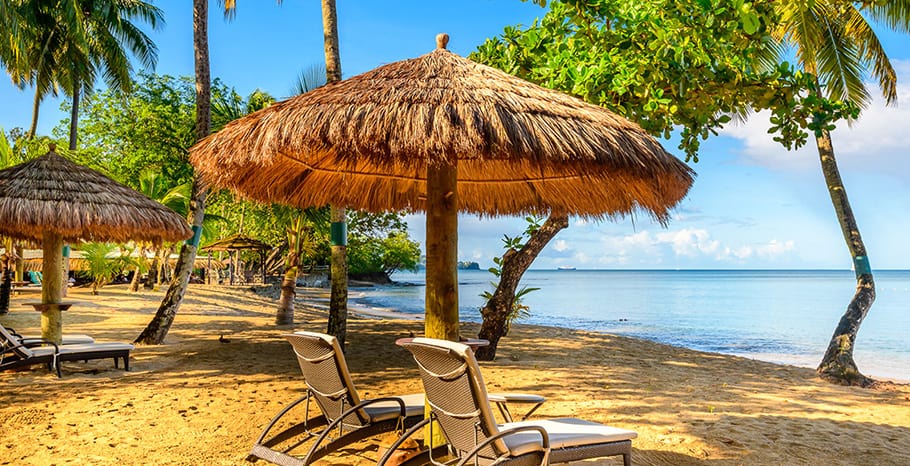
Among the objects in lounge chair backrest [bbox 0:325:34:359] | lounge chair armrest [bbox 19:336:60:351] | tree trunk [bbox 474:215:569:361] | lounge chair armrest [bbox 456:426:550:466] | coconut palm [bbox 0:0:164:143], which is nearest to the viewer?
lounge chair armrest [bbox 456:426:550:466]

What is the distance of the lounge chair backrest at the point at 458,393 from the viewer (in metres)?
3.08

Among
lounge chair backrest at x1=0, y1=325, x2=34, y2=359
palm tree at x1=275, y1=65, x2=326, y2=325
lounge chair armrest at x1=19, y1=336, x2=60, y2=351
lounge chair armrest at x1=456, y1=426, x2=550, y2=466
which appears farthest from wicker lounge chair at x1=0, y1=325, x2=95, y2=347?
lounge chair armrest at x1=456, y1=426, x2=550, y2=466

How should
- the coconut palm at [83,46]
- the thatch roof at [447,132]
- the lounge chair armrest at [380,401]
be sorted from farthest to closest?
the coconut palm at [83,46], the lounge chair armrest at [380,401], the thatch roof at [447,132]

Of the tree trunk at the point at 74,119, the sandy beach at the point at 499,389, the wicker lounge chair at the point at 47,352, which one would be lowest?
the sandy beach at the point at 499,389

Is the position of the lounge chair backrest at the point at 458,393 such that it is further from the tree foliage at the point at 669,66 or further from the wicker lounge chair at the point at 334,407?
the tree foliage at the point at 669,66

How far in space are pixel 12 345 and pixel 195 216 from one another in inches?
137

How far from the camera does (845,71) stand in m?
11.9

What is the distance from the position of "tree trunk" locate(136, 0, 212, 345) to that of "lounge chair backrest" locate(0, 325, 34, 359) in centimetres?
279

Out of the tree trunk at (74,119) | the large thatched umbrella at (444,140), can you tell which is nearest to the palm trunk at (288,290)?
the large thatched umbrella at (444,140)

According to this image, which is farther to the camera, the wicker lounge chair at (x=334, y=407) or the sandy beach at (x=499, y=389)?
the sandy beach at (x=499, y=389)

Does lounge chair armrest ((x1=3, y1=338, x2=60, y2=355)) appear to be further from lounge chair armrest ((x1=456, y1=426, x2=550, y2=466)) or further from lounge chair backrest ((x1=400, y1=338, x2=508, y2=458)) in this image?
lounge chair armrest ((x1=456, y1=426, x2=550, y2=466))

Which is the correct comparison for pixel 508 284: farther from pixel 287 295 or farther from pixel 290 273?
pixel 287 295

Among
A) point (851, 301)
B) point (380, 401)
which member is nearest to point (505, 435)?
point (380, 401)

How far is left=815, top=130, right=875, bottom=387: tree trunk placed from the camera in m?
9.30
